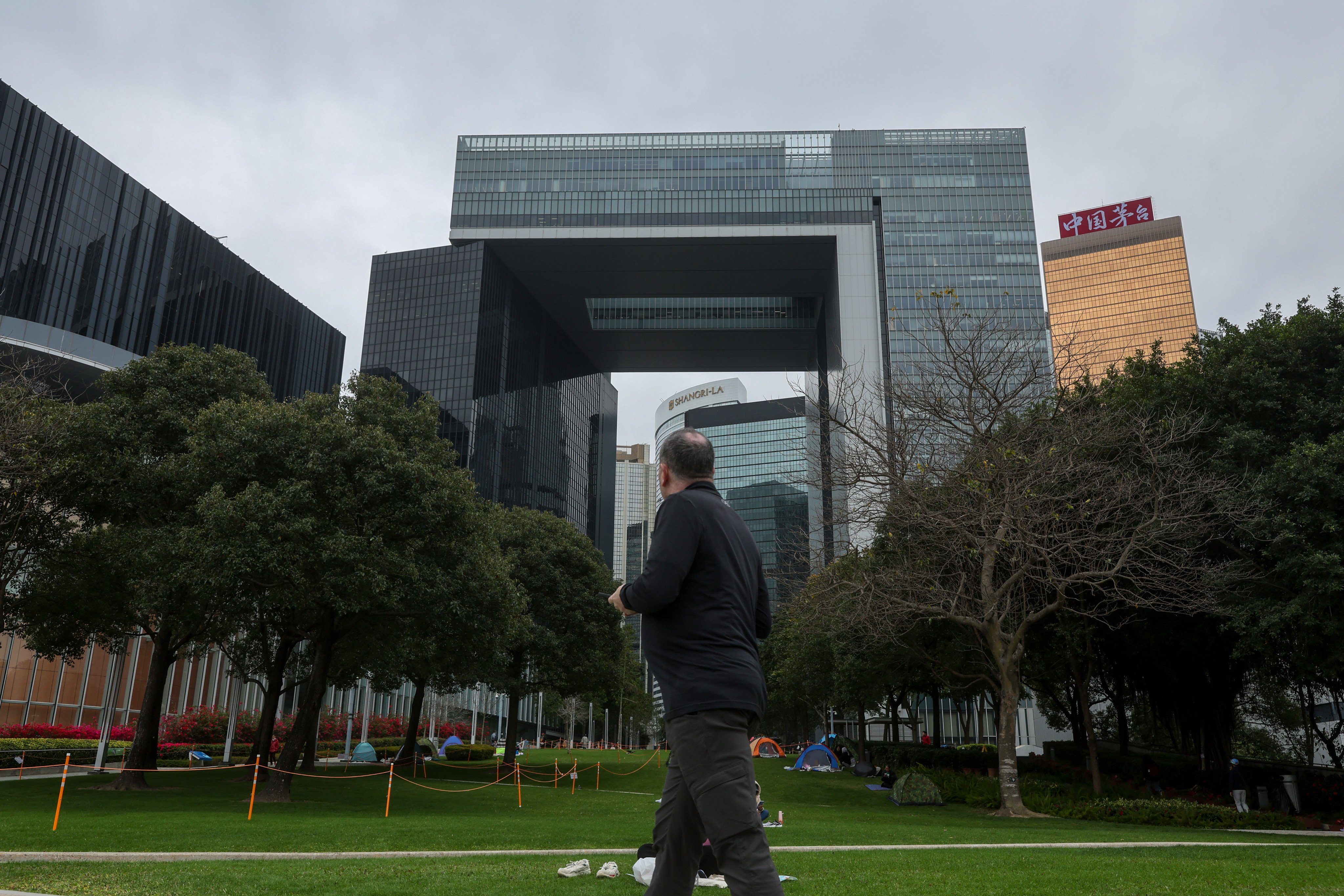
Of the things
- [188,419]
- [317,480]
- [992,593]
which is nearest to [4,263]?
[188,419]

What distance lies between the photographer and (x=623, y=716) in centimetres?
10300

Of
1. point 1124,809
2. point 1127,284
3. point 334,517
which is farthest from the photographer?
point 1127,284

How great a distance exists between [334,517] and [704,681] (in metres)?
17.3

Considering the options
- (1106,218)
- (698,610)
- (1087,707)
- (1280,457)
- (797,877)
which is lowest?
(797,877)

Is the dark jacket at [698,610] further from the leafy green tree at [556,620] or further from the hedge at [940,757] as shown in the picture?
the leafy green tree at [556,620]

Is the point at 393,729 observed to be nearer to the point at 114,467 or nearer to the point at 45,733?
the point at 45,733

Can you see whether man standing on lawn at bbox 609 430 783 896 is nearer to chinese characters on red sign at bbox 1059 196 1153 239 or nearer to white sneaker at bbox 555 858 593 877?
white sneaker at bbox 555 858 593 877

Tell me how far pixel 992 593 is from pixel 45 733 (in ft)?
111

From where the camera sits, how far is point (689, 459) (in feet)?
11.9

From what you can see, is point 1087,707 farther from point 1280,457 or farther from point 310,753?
point 310,753

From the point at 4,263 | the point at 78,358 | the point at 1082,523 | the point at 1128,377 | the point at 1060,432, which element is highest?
the point at 4,263

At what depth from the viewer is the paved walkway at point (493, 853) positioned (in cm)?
914

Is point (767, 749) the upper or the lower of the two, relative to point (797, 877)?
lower

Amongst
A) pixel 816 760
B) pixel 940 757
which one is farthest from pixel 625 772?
pixel 940 757
